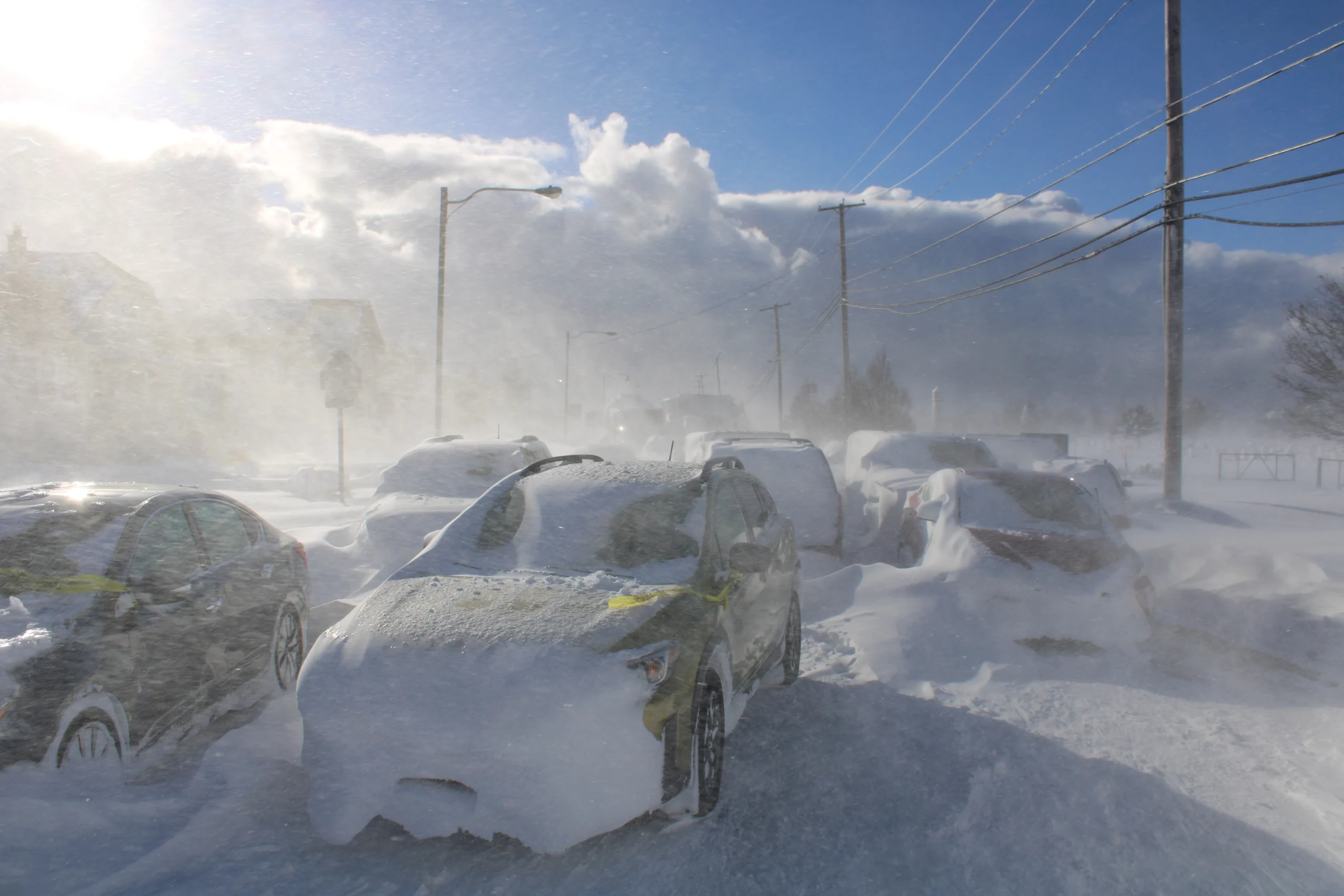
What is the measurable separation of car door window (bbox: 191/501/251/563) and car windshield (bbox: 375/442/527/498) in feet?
15.2

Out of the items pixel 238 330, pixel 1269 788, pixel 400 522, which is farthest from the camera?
pixel 238 330

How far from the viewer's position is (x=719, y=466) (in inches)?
195

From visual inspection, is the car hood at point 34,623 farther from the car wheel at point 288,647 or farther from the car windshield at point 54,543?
the car wheel at point 288,647

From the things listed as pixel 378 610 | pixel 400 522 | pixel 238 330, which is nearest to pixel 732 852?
pixel 378 610

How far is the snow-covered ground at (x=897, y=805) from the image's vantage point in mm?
2867

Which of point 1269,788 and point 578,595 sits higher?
point 578,595

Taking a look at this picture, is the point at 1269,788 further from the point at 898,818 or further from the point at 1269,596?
the point at 1269,596

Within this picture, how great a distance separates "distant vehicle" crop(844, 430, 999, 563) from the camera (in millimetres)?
9805

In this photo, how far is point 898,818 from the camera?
11.2 feet

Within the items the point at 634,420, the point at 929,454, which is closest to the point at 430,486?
the point at 929,454

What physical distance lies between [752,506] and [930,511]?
3.28 m

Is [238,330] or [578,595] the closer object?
[578,595]

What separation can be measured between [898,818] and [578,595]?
1767 millimetres

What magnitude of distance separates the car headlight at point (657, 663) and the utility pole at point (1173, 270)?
12.7 m
